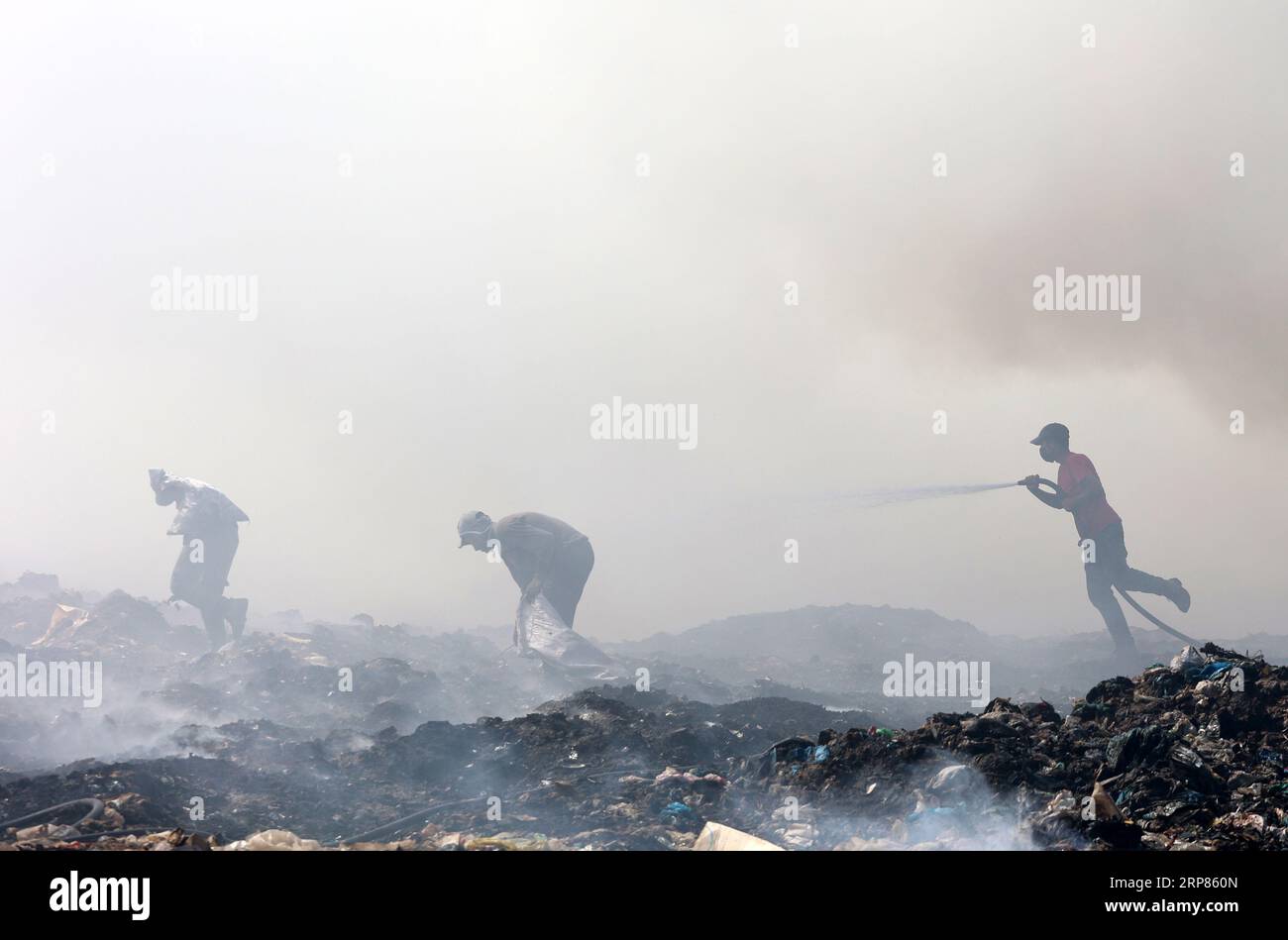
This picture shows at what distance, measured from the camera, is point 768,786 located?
45.3ft

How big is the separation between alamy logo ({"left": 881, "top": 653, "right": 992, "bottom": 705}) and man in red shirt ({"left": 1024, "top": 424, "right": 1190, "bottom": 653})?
9088 mm

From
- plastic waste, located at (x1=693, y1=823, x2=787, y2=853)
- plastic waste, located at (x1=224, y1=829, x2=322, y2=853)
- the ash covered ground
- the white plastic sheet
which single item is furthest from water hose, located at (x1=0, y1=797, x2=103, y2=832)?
the white plastic sheet

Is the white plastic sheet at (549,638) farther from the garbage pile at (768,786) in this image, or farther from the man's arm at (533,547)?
the garbage pile at (768,786)

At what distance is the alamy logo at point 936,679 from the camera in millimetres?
38875

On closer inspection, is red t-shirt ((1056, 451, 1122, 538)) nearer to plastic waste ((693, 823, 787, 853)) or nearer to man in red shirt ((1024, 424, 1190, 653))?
man in red shirt ((1024, 424, 1190, 653))

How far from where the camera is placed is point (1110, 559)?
29.4m

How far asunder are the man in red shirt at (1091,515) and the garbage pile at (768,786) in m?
13.8

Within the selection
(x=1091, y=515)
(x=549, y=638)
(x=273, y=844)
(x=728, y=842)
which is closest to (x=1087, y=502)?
(x=1091, y=515)

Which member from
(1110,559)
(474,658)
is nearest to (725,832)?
(1110,559)

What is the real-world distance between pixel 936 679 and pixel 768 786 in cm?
3228

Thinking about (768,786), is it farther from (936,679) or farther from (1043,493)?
(936,679)
